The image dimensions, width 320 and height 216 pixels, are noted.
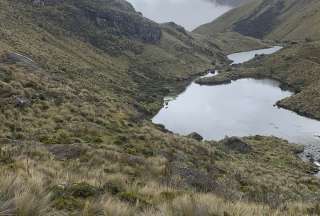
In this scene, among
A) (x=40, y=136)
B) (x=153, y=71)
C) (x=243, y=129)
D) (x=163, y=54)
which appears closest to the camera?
(x=40, y=136)

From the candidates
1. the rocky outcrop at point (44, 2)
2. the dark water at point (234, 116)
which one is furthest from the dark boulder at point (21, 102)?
the rocky outcrop at point (44, 2)

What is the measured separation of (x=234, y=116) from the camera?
213ft

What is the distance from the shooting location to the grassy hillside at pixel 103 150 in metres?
8.22

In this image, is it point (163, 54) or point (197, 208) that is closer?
point (197, 208)

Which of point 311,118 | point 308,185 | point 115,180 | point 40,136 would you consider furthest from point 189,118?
point 115,180

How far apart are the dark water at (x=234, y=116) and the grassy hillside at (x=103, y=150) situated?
4212mm

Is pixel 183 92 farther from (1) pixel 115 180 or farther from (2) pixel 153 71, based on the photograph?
(1) pixel 115 180

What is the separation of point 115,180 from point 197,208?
3.77 metres

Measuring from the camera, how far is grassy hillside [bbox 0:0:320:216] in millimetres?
8219

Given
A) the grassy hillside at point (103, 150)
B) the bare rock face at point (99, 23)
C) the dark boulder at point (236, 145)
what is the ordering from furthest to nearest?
1. the bare rock face at point (99, 23)
2. the dark boulder at point (236, 145)
3. the grassy hillside at point (103, 150)

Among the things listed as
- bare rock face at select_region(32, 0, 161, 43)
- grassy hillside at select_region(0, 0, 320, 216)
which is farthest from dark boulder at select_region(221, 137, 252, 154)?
bare rock face at select_region(32, 0, 161, 43)

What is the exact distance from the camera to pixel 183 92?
87.2 metres

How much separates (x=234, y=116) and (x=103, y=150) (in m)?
46.5

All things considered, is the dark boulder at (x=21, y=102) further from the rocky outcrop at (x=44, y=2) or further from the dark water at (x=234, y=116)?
the rocky outcrop at (x=44, y=2)
